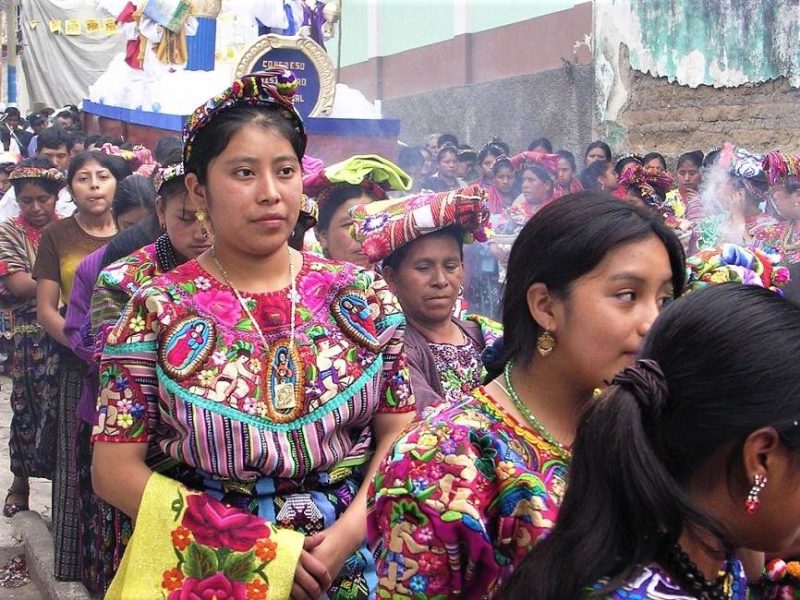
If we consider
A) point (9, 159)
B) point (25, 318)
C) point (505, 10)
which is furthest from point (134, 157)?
point (505, 10)

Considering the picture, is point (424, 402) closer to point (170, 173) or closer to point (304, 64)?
point (170, 173)

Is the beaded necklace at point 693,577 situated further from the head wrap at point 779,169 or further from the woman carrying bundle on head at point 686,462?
the head wrap at point 779,169

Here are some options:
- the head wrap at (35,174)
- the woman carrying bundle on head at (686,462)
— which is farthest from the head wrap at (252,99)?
the head wrap at (35,174)

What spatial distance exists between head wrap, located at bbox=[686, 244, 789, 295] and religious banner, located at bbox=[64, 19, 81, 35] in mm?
22028

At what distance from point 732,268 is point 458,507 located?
1.23 metres

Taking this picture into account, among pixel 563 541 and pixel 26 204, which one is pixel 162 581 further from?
pixel 26 204

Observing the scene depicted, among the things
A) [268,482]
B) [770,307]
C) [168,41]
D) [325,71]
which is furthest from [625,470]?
[168,41]

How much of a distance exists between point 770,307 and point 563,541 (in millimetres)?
433

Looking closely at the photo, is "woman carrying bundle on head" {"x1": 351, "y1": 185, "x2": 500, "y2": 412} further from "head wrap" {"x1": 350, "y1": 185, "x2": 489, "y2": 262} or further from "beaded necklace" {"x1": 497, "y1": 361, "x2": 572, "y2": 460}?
"beaded necklace" {"x1": 497, "y1": 361, "x2": 572, "y2": 460}

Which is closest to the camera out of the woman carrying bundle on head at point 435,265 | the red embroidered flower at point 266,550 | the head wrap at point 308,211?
the red embroidered flower at point 266,550

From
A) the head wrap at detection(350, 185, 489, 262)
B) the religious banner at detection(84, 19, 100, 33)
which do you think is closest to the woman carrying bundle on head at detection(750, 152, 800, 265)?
the head wrap at detection(350, 185, 489, 262)

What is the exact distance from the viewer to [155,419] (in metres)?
2.64

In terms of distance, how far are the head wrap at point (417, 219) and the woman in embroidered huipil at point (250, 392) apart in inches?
38.2

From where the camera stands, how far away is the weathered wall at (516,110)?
14.1m
